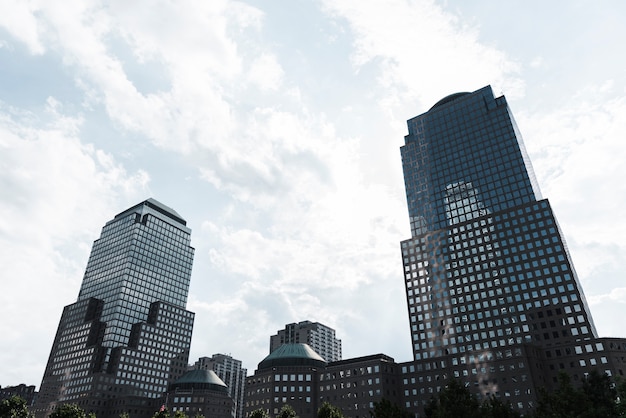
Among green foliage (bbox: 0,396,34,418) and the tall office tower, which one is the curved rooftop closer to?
the tall office tower

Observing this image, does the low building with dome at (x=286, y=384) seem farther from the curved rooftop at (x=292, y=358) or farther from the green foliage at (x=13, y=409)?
the green foliage at (x=13, y=409)

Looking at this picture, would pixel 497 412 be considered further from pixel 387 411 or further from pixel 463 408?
pixel 387 411

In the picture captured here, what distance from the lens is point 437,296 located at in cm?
18200

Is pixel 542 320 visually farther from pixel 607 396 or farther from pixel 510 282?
pixel 607 396

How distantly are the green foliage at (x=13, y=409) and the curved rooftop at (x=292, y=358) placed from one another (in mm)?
91234

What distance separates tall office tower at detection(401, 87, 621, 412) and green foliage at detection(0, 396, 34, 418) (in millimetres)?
117158

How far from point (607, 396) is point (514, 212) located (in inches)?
4785

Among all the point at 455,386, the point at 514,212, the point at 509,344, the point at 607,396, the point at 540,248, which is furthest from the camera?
the point at 514,212

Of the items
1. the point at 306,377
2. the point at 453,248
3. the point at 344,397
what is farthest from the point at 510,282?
the point at 306,377

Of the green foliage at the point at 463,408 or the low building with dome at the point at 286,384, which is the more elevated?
the low building with dome at the point at 286,384

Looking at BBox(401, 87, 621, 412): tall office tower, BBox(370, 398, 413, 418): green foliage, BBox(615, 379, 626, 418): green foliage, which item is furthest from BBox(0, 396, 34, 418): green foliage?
BBox(615, 379, 626, 418): green foliage

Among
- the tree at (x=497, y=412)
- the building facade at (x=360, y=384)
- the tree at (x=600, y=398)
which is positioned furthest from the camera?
the building facade at (x=360, y=384)

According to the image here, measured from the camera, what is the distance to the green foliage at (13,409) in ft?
336

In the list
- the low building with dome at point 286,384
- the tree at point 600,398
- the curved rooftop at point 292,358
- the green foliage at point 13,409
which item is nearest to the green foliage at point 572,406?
the tree at point 600,398
